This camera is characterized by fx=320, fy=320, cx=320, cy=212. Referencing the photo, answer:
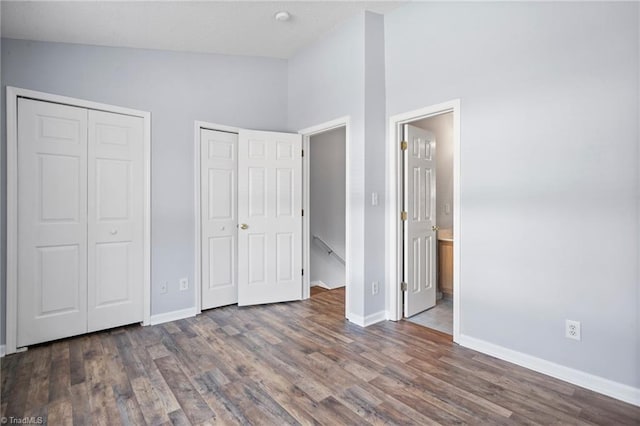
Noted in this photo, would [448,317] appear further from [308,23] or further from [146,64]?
[146,64]

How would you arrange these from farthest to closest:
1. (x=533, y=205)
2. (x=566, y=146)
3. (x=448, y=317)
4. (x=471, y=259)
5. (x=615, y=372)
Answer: (x=448, y=317) → (x=471, y=259) → (x=533, y=205) → (x=566, y=146) → (x=615, y=372)

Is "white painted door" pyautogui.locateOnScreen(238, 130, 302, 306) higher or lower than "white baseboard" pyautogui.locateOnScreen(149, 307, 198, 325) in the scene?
higher

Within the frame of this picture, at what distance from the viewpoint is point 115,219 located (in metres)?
2.97

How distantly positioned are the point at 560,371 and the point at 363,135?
2.33 metres

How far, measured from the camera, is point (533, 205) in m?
2.22

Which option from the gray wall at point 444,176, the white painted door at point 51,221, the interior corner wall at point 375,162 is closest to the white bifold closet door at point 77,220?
the white painted door at point 51,221

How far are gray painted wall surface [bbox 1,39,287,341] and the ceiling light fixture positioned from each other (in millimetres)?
916

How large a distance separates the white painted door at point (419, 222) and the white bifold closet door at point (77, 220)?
8.60 ft

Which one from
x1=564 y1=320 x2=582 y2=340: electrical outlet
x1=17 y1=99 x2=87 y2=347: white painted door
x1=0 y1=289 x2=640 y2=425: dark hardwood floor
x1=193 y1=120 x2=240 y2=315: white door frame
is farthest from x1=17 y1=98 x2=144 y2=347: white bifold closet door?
x1=564 y1=320 x2=582 y2=340: electrical outlet

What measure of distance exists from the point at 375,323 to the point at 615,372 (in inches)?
68.0

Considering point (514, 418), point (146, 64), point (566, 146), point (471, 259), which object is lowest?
point (514, 418)

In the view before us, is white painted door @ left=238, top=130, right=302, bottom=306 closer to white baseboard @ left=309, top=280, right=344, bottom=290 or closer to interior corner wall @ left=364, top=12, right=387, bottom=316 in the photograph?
white baseboard @ left=309, top=280, right=344, bottom=290

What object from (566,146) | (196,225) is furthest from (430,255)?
(196,225)

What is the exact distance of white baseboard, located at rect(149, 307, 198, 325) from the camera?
315 centimetres
